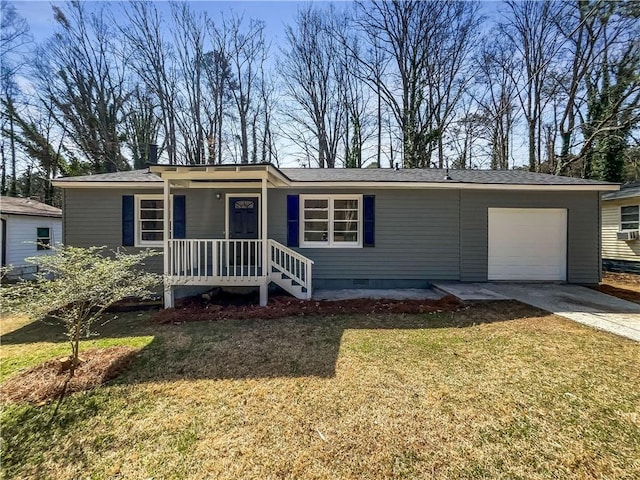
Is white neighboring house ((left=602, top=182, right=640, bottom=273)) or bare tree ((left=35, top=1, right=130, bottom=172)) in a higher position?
bare tree ((left=35, top=1, right=130, bottom=172))

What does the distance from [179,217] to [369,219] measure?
→ 16.7ft

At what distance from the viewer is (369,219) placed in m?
7.75

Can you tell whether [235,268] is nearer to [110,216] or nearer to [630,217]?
[110,216]

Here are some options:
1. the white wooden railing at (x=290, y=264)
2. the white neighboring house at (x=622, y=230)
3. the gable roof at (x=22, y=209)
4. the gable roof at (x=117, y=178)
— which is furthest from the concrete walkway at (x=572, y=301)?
the gable roof at (x=22, y=209)

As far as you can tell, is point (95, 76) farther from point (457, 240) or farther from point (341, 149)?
point (457, 240)

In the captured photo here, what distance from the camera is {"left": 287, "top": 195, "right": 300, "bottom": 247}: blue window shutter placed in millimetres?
7734

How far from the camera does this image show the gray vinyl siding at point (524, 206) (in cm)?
787

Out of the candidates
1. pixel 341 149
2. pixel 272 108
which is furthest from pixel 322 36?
pixel 341 149

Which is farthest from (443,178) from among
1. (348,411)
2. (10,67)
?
(10,67)

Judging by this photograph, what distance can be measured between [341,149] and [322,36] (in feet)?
23.2

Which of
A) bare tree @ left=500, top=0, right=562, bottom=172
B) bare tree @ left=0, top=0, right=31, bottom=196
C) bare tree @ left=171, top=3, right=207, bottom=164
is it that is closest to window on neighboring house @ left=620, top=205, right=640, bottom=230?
bare tree @ left=500, top=0, right=562, bottom=172

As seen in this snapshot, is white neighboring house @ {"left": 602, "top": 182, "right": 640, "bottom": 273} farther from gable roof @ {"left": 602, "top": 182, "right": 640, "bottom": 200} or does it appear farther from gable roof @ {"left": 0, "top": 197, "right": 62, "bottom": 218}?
gable roof @ {"left": 0, "top": 197, "right": 62, "bottom": 218}

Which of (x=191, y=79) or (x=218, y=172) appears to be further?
(x=191, y=79)

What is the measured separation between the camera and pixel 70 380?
10.8ft
